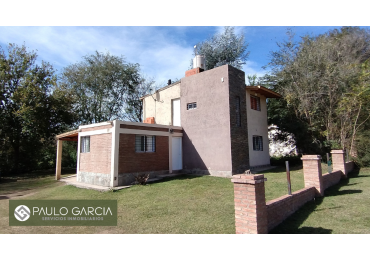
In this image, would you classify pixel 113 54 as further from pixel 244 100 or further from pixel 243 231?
pixel 243 231

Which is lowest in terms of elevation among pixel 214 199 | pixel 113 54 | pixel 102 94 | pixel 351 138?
pixel 214 199

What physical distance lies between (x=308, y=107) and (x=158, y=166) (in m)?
11.0

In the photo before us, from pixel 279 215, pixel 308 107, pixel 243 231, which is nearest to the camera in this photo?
pixel 243 231

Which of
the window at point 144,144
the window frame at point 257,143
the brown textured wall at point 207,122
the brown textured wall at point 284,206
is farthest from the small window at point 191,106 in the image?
the brown textured wall at point 284,206

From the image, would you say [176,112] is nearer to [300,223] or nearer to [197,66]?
[197,66]

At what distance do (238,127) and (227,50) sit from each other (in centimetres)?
1365

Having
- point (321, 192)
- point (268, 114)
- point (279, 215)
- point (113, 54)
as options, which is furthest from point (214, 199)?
point (113, 54)

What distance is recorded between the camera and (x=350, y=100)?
13.3 m

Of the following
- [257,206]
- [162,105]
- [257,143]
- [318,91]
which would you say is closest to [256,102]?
[257,143]

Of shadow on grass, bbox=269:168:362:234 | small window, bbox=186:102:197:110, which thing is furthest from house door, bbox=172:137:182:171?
shadow on grass, bbox=269:168:362:234

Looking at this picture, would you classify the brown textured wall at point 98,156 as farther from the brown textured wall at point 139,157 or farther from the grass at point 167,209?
the grass at point 167,209

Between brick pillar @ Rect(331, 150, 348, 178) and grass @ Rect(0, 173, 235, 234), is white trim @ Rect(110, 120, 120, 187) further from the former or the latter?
brick pillar @ Rect(331, 150, 348, 178)

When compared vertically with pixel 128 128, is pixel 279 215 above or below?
below

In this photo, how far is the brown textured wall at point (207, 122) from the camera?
12844 millimetres
